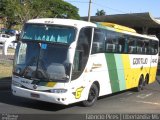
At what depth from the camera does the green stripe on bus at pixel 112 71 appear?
15889 millimetres

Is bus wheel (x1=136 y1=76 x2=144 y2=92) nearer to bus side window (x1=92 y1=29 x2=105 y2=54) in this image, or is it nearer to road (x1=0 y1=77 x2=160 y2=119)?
road (x1=0 y1=77 x2=160 y2=119)

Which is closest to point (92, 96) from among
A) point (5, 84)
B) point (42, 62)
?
point (42, 62)

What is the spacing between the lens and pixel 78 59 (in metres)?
13.4

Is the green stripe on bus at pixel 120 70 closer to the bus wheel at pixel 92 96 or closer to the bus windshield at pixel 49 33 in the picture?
the bus wheel at pixel 92 96

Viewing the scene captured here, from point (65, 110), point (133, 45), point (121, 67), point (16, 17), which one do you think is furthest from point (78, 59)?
point (16, 17)

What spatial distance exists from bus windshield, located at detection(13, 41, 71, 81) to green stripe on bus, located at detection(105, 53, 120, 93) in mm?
A: 2954

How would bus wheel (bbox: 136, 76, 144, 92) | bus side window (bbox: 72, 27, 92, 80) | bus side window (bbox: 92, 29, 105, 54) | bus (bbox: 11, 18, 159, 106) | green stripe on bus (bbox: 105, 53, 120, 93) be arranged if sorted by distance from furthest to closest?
bus wheel (bbox: 136, 76, 144, 92), green stripe on bus (bbox: 105, 53, 120, 93), bus side window (bbox: 92, 29, 105, 54), bus side window (bbox: 72, 27, 92, 80), bus (bbox: 11, 18, 159, 106)

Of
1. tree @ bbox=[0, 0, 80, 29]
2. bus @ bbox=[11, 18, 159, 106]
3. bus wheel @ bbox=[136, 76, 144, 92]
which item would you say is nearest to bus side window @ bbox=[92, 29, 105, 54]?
bus @ bbox=[11, 18, 159, 106]

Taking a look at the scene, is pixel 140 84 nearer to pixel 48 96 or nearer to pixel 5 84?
pixel 5 84

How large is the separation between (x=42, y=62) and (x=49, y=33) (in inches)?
38.2

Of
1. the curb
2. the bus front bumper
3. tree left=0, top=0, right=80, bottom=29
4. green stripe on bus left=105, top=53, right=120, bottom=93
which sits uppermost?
tree left=0, top=0, right=80, bottom=29

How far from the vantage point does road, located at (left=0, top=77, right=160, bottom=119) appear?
12930 mm

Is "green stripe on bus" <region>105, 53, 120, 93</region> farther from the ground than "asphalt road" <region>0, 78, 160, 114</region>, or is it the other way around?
"green stripe on bus" <region>105, 53, 120, 93</region>

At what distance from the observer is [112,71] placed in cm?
1638
